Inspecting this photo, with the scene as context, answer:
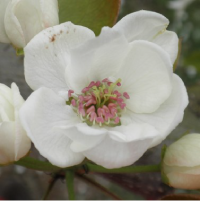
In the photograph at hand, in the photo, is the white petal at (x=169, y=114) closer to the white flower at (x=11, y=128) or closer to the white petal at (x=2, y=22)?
the white flower at (x=11, y=128)

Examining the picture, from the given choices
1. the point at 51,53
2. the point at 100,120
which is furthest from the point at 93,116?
the point at 51,53

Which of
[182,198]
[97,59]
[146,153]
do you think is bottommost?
[146,153]

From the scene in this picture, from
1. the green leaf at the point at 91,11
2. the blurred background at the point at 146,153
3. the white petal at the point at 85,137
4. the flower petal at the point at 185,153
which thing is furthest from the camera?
the blurred background at the point at 146,153

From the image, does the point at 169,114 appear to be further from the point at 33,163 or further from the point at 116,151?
the point at 33,163

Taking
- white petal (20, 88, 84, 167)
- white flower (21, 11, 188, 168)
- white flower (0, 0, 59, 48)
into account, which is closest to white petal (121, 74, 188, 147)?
white flower (21, 11, 188, 168)

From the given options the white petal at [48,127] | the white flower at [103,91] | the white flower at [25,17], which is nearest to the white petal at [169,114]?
the white flower at [103,91]

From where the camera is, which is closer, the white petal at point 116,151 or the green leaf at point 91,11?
the white petal at point 116,151
